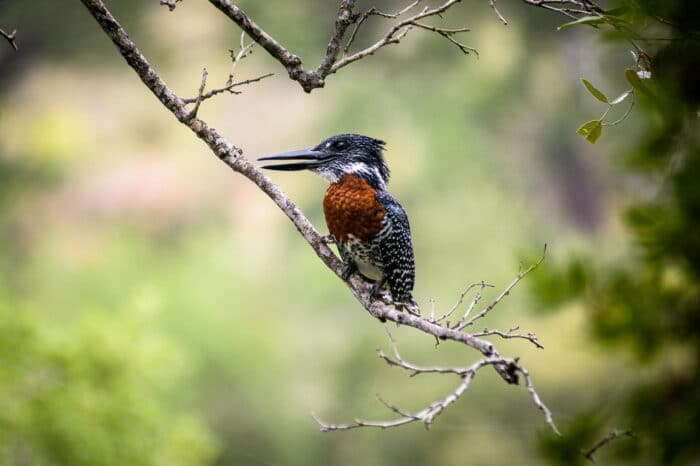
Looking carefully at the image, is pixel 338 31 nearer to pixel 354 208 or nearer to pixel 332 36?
pixel 332 36

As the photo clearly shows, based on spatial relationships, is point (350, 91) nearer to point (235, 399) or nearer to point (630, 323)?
point (235, 399)

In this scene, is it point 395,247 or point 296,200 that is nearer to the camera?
point 395,247

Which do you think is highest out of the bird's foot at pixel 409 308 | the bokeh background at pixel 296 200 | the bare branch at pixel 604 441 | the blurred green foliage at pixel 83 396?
the bokeh background at pixel 296 200

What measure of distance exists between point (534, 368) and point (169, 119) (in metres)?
5.16

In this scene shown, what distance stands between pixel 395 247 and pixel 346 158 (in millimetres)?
308

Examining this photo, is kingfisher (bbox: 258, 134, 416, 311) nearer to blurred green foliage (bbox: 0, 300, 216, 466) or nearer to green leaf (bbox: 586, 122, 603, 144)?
green leaf (bbox: 586, 122, 603, 144)

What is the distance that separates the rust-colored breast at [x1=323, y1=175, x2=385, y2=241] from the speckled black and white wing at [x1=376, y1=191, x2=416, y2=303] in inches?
1.4

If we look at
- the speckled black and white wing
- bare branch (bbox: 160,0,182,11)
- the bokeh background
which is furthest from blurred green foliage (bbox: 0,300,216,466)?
bare branch (bbox: 160,0,182,11)

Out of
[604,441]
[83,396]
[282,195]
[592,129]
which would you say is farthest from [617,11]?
[83,396]

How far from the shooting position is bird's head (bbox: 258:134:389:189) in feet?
7.79

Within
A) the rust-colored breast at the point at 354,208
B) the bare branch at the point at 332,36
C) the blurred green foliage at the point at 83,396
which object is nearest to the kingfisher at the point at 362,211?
the rust-colored breast at the point at 354,208

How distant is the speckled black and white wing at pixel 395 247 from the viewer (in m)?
2.38

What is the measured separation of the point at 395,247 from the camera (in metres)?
2.40

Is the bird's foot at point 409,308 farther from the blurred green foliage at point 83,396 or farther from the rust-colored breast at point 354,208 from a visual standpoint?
the blurred green foliage at point 83,396
